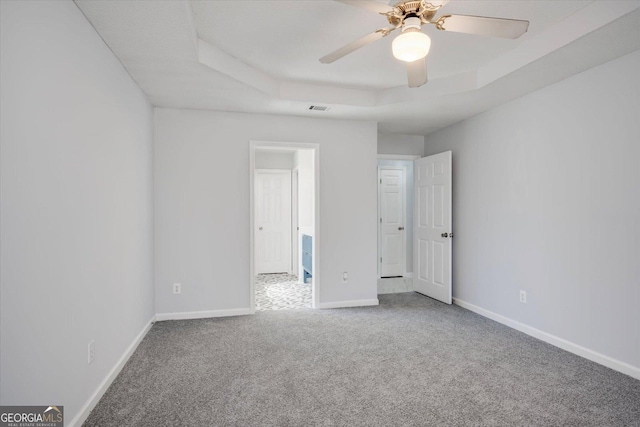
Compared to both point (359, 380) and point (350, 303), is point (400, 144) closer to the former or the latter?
point (350, 303)

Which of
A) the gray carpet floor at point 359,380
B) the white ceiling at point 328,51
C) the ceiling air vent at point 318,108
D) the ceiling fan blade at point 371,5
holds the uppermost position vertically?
the white ceiling at point 328,51

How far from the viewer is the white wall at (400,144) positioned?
5469mm

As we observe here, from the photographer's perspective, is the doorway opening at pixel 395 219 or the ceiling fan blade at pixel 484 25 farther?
the doorway opening at pixel 395 219

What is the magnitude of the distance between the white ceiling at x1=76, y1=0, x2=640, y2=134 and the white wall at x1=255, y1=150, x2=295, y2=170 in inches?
108

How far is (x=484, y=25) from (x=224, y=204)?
3.14 metres

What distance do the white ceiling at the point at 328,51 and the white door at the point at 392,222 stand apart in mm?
2443

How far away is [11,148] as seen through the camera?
1448 mm

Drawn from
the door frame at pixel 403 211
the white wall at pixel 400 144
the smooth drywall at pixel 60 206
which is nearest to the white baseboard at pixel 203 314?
the smooth drywall at pixel 60 206

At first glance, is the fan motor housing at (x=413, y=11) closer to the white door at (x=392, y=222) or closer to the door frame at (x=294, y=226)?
the white door at (x=392, y=222)

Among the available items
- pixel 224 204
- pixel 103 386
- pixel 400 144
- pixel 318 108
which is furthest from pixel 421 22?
pixel 400 144

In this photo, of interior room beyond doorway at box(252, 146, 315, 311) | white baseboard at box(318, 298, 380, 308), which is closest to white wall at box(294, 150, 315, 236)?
interior room beyond doorway at box(252, 146, 315, 311)

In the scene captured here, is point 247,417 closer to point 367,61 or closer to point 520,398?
point 520,398

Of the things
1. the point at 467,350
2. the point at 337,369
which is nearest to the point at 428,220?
the point at 467,350
